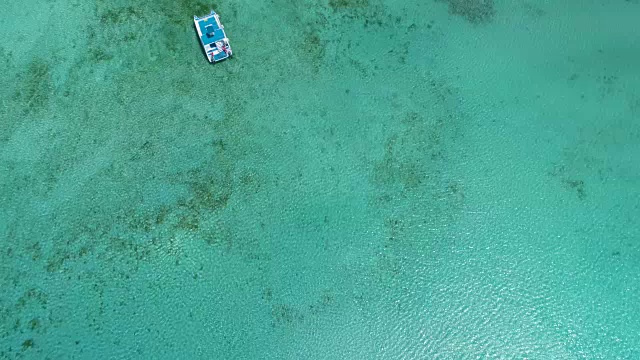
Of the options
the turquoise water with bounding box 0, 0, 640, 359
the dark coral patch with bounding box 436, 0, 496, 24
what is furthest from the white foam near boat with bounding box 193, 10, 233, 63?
the dark coral patch with bounding box 436, 0, 496, 24

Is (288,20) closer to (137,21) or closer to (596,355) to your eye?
(137,21)

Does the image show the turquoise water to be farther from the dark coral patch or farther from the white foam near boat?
the white foam near boat

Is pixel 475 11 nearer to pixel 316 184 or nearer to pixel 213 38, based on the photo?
pixel 316 184

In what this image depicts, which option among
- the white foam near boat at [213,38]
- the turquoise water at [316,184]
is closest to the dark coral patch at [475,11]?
the turquoise water at [316,184]

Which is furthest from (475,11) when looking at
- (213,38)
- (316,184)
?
(213,38)

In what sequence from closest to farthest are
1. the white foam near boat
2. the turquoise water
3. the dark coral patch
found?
the turquoise water, the white foam near boat, the dark coral patch

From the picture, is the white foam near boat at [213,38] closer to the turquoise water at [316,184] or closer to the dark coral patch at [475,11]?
the turquoise water at [316,184]
